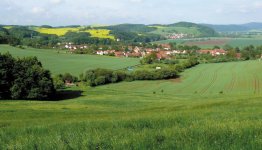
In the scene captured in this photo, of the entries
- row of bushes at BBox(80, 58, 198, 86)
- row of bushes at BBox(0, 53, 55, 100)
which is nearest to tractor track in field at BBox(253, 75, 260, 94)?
row of bushes at BBox(80, 58, 198, 86)

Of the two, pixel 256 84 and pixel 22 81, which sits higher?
pixel 22 81

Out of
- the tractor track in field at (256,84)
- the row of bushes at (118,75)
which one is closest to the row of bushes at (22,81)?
the row of bushes at (118,75)

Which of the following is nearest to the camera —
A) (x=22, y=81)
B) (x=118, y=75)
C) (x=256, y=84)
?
(x=22, y=81)

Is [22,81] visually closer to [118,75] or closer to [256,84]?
[118,75]

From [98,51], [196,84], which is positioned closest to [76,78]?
[196,84]

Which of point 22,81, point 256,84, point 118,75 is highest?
point 22,81

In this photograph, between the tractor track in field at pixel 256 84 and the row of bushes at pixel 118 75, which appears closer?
the tractor track in field at pixel 256 84

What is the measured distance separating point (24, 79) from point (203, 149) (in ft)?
178

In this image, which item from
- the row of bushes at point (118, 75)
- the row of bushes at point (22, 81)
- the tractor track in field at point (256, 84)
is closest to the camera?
the row of bushes at point (22, 81)

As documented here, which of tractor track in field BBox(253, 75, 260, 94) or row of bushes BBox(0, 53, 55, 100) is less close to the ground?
row of bushes BBox(0, 53, 55, 100)

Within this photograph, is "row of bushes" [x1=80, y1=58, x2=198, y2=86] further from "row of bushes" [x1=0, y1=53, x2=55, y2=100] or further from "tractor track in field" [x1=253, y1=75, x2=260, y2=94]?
"row of bushes" [x1=0, y1=53, x2=55, y2=100]

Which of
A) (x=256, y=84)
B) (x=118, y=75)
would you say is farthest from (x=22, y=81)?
(x=256, y=84)

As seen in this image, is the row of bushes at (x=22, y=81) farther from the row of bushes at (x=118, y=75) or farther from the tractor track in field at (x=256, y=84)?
the tractor track in field at (x=256, y=84)

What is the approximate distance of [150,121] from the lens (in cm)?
1113
